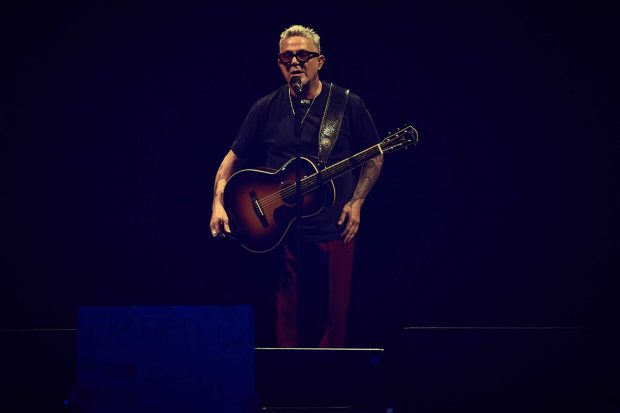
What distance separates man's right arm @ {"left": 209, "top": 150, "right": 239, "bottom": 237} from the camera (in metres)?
3.39

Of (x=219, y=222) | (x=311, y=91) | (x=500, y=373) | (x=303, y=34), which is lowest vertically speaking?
(x=500, y=373)

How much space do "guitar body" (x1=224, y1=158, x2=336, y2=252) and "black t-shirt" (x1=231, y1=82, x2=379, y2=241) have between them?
11cm

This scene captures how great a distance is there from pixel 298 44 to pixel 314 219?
955 mm

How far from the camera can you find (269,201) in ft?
10.3

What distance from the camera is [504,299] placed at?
11.4 feet

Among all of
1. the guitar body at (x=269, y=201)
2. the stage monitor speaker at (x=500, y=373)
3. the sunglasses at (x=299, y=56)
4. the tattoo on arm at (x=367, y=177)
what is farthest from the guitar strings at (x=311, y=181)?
the stage monitor speaker at (x=500, y=373)

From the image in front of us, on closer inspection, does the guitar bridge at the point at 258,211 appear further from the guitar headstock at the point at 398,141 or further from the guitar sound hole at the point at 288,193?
the guitar headstock at the point at 398,141

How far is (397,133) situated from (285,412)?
192cm

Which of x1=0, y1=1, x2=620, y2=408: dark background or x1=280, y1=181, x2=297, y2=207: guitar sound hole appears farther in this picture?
x1=0, y1=1, x2=620, y2=408: dark background

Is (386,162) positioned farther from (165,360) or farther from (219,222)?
(165,360)

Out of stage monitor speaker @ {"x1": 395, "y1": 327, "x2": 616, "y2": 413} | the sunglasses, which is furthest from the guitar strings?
stage monitor speaker @ {"x1": 395, "y1": 327, "x2": 616, "y2": 413}

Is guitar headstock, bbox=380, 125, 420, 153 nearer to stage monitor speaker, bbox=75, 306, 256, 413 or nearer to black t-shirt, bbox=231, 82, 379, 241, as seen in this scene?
black t-shirt, bbox=231, 82, 379, 241

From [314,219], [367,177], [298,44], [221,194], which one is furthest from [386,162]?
[221,194]

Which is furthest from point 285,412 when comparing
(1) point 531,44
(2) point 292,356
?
(1) point 531,44
